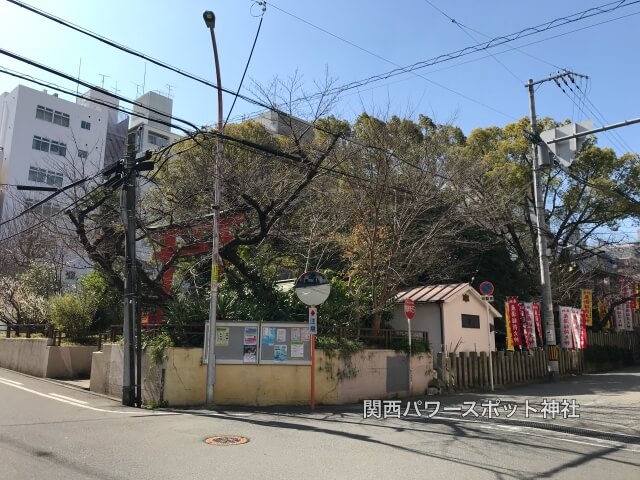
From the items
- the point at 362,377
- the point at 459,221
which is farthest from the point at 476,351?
the point at 362,377

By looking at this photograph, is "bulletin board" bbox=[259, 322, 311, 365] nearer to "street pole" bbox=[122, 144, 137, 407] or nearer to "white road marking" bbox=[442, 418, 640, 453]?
"street pole" bbox=[122, 144, 137, 407]

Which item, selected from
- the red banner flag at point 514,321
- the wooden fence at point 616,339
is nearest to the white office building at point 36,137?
the red banner flag at point 514,321

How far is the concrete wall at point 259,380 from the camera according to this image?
1216cm

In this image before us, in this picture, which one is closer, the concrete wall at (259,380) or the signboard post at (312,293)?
the signboard post at (312,293)

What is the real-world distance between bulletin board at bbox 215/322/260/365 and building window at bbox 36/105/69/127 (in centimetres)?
4004

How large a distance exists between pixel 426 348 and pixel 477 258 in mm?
8337

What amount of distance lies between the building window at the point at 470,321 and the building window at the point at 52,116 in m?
41.1

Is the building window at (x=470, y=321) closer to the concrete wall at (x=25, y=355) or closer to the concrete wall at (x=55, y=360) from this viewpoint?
the concrete wall at (x=55, y=360)

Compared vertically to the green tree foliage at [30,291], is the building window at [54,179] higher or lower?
higher

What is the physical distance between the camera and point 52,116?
44656mm

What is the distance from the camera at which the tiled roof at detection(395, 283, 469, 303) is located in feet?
58.6

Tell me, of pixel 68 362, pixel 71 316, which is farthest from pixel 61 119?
pixel 68 362

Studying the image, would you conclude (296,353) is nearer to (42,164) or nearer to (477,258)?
(477,258)

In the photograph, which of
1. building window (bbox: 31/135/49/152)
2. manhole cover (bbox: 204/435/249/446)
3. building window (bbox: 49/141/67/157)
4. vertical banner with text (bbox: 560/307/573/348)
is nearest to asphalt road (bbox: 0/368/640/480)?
manhole cover (bbox: 204/435/249/446)
